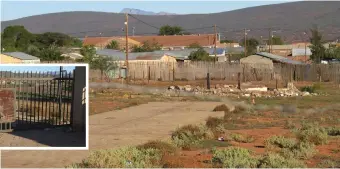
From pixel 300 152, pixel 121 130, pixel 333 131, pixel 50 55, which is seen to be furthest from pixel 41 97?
pixel 50 55

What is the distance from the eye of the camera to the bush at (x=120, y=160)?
33.8ft

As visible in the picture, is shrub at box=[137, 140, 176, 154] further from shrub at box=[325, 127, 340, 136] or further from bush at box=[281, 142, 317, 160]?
shrub at box=[325, 127, 340, 136]

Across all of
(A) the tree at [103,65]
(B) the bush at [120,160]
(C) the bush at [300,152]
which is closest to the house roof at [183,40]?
(A) the tree at [103,65]

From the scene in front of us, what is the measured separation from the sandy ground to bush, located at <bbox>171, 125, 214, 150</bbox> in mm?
511

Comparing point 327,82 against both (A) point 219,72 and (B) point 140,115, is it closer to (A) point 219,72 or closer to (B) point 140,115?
(A) point 219,72

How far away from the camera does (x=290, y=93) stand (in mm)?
49188

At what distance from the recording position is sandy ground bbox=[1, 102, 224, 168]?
1185 cm

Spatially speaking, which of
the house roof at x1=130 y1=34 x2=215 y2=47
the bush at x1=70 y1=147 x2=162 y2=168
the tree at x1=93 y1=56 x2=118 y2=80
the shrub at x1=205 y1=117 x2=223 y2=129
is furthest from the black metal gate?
the house roof at x1=130 y1=34 x2=215 y2=47

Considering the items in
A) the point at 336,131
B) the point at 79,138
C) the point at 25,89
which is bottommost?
the point at 336,131

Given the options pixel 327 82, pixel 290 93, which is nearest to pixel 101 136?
pixel 290 93

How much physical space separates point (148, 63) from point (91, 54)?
13437 mm

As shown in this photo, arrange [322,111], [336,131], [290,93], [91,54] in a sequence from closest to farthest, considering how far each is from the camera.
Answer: [336,131], [322,111], [290,93], [91,54]

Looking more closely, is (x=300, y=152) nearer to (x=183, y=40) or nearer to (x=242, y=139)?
(x=242, y=139)

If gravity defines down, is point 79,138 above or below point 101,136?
above
